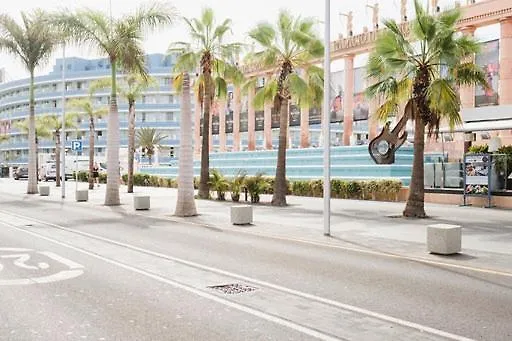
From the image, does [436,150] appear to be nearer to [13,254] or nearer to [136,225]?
[136,225]

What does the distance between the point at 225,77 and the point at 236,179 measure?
551 centimetres

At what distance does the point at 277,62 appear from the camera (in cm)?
2514

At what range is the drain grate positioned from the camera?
25.8 ft

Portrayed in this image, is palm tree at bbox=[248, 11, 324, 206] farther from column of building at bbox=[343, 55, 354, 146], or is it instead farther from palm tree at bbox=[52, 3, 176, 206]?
column of building at bbox=[343, 55, 354, 146]

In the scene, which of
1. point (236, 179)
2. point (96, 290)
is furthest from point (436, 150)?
point (96, 290)

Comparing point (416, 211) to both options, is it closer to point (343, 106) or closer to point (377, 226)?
point (377, 226)

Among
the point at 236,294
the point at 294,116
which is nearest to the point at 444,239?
the point at 236,294

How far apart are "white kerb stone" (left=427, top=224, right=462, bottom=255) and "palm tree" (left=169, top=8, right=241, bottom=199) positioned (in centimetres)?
1846

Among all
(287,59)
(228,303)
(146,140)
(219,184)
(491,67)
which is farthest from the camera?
(146,140)

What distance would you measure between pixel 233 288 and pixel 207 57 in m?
21.8

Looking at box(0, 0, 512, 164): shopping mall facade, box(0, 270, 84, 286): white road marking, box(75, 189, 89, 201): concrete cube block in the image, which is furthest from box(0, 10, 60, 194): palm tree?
box(0, 270, 84, 286): white road marking

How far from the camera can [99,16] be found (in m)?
25.4

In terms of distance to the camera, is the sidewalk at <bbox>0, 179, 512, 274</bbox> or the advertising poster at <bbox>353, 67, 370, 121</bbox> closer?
the sidewalk at <bbox>0, 179, 512, 274</bbox>

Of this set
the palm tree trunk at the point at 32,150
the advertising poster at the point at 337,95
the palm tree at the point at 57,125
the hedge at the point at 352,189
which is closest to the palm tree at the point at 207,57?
the hedge at the point at 352,189
